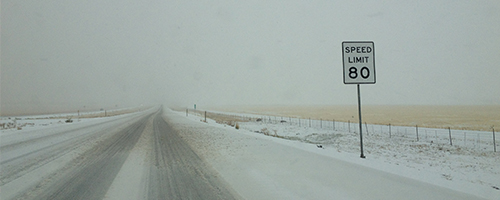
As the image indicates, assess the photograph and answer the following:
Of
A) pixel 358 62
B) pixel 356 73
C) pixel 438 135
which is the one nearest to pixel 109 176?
pixel 356 73

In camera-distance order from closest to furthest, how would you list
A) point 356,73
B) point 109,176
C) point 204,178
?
point 204,178 → point 109,176 → point 356,73

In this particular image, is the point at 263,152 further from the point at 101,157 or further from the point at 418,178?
the point at 101,157

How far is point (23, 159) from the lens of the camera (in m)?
7.16

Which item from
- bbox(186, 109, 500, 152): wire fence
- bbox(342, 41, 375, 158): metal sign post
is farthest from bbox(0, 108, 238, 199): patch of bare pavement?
bbox(186, 109, 500, 152): wire fence

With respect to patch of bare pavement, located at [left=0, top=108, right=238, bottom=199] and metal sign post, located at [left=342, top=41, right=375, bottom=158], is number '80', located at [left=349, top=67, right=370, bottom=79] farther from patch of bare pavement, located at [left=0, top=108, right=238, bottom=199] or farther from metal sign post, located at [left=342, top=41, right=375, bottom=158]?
patch of bare pavement, located at [left=0, top=108, right=238, bottom=199]

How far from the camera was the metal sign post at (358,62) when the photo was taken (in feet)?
23.3

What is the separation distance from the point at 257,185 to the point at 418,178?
3.24 metres

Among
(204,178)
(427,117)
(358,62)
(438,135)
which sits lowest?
(427,117)

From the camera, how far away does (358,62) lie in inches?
281

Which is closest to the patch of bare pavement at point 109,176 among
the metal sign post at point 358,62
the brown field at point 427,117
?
the metal sign post at point 358,62

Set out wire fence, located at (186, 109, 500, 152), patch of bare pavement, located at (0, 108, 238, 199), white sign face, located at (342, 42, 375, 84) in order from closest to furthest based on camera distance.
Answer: patch of bare pavement, located at (0, 108, 238, 199) → white sign face, located at (342, 42, 375, 84) → wire fence, located at (186, 109, 500, 152)

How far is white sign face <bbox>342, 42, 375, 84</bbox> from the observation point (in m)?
7.09

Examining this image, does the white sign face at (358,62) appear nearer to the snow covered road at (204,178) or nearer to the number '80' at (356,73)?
the number '80' at (356,73)

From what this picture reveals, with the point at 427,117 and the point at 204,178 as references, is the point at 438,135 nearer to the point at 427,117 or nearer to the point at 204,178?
the point at 204,178
